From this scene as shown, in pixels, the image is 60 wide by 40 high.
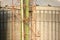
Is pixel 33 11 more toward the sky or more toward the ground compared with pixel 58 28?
more toward the sky

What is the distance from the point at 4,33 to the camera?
873 centimetres

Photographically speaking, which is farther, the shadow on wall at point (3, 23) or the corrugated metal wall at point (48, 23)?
the corrugated metal wall at point (48, 23)

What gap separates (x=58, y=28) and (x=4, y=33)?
6.85 feet

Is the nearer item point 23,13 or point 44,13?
point 23,13

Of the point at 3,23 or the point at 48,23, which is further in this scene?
the point at 48,23

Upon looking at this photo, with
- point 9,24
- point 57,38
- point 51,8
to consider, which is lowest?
point 57,38

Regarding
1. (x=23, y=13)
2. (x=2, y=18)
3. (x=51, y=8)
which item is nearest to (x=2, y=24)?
(x=2, y=18)

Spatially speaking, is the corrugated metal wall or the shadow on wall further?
the corrugated metal wall

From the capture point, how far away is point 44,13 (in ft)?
29.0

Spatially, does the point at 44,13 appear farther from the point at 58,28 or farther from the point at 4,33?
the point at 4,33

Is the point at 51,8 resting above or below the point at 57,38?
above

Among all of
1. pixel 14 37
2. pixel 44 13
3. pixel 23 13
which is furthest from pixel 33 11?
pixel 23 13

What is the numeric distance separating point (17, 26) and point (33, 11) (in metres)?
0.88

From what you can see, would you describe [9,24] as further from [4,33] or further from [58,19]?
[58,19]
